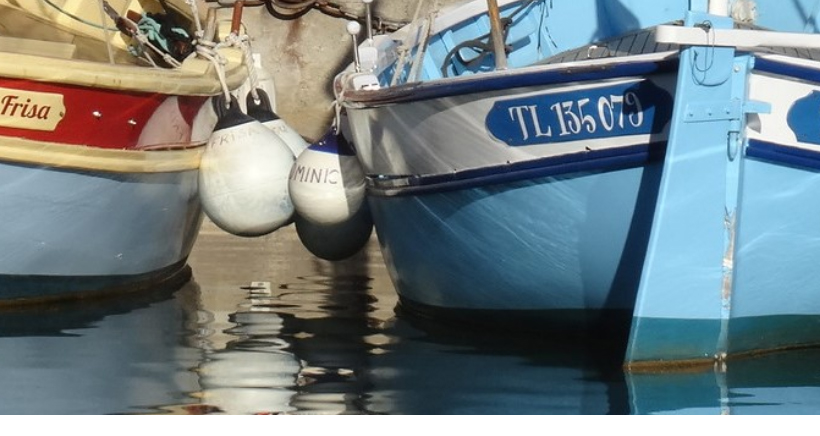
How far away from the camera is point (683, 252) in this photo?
6762 millimetres

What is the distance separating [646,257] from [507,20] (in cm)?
336

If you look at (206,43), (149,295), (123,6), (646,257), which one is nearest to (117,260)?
(149,295)

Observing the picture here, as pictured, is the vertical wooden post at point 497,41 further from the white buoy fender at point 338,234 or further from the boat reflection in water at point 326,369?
the white buoy fender at point 338,234

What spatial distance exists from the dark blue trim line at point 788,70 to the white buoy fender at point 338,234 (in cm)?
298

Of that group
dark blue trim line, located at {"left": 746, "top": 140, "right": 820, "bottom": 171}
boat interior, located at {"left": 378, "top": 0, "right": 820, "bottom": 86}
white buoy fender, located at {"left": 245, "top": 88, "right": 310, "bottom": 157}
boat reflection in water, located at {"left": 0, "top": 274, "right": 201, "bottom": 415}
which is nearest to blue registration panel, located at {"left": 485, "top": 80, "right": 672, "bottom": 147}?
dark blue trim line, located at {"left": 746, "top": 140, "right": 820, "bottom": 171}

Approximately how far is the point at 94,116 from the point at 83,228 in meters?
0.59

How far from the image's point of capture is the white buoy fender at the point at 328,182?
8.87 m

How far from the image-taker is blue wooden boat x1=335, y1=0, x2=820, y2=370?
667 centimetres

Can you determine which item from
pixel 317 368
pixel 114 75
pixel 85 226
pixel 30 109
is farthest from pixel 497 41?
pixel 85 226

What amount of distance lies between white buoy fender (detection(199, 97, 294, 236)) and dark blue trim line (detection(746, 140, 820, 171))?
316cm

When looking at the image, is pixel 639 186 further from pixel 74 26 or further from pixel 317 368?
pixel 74 26

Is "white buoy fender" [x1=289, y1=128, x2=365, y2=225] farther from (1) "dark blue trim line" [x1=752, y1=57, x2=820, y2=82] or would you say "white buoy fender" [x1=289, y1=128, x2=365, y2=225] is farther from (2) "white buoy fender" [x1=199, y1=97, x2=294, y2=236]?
(1) "dark blue trim line" [x1=752, y1=57, x2=820, y2=82]

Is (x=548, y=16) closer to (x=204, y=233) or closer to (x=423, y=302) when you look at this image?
(x=423, y=302)

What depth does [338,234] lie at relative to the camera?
927 cm
